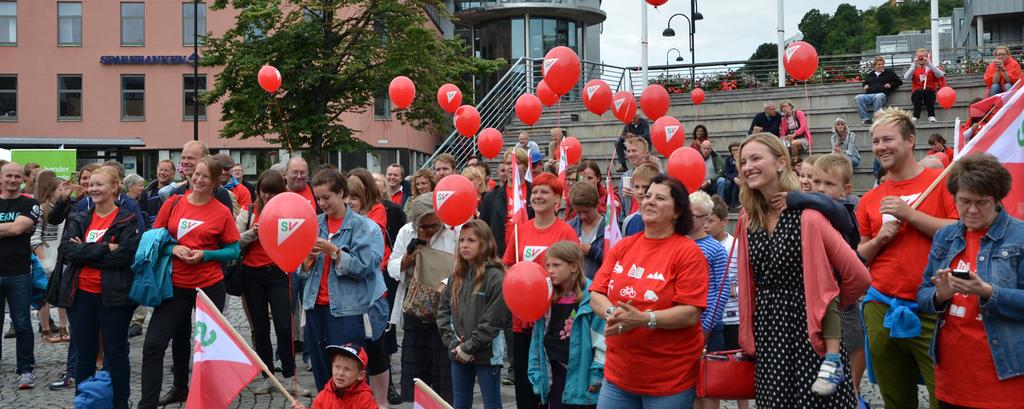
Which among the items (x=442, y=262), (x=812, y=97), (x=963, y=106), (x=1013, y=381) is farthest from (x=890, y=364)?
(x=812, y=97)

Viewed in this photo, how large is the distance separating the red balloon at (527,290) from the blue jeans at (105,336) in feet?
10.2

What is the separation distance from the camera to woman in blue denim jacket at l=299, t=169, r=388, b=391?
6.41 metres

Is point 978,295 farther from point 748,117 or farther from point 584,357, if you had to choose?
point 748,117

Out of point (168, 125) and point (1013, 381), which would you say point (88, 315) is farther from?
point (168, 125)

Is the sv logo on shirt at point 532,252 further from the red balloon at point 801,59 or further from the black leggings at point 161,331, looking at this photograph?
the red balloon at point 801,59

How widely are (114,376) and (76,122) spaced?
41.1 m

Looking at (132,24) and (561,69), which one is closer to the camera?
(561,69)

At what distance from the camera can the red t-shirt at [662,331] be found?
433 centimetres

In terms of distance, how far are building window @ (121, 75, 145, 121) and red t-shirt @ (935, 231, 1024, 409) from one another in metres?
44.3

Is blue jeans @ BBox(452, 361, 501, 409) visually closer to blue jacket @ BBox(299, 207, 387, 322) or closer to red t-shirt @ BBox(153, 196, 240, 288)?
blue jacket @ BBox(299, 207, 387, 322)

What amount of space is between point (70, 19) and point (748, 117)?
36.2 m

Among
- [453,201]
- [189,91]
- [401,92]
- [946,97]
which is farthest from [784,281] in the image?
[189,91]

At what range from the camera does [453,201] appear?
670 centimetres

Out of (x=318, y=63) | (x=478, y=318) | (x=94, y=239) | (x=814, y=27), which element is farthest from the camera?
(x=814, y=27)
